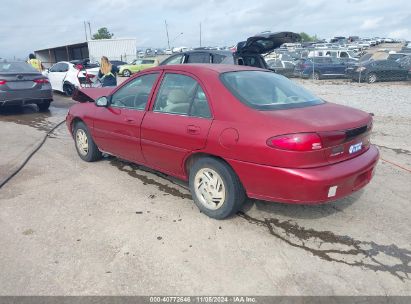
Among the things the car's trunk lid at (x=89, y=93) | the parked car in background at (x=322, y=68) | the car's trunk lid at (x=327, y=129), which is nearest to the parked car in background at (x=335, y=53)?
the parked car in background at (x=322, y=68)

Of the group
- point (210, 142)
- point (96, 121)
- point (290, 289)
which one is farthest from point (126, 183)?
point (290, 289)

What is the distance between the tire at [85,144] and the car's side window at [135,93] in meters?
0.89

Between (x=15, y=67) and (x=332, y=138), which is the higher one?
(x=15, y=67)

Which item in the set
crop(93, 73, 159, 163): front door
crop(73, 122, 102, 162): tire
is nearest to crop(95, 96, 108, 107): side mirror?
crop(93, 73, 159, 163): front door

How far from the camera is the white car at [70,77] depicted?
12766 millimetres

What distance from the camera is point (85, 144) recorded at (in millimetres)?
5621

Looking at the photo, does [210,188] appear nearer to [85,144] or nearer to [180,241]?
[180,241]

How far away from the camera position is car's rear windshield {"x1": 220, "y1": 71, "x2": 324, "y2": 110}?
3561 millimetres

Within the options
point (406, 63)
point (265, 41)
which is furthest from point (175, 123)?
point (406, 63)

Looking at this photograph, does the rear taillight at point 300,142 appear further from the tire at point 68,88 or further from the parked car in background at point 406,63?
the parked car in background at point 406,63

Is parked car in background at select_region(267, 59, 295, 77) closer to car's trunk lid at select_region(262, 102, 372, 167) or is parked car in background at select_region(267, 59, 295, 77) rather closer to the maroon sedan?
the maroon sedan

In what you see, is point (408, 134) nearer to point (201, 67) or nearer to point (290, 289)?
point (201, 67)

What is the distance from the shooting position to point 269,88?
12.8 ft

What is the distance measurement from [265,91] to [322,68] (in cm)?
1793
